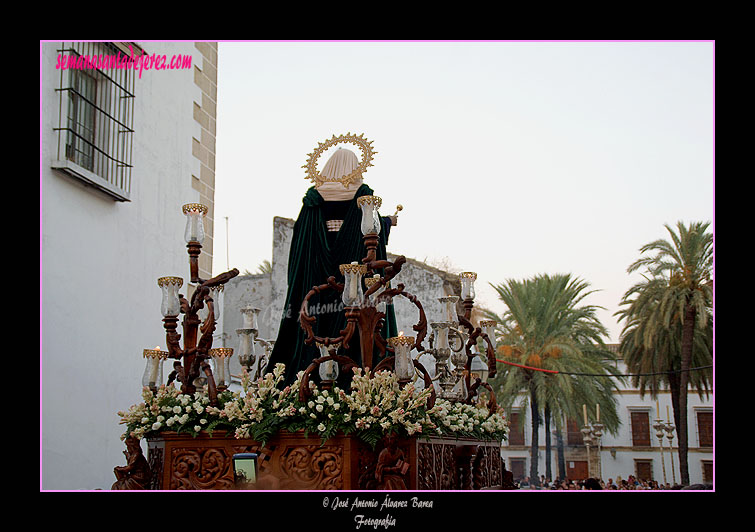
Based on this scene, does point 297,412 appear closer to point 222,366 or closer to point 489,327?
point 222,366

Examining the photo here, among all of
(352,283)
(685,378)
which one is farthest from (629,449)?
(352,283)

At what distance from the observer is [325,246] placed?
28.8ft

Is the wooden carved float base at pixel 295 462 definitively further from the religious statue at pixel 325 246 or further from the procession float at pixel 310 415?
the religious statue at pixel 325 246

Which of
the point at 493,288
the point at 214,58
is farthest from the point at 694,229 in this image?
the point at 214,58

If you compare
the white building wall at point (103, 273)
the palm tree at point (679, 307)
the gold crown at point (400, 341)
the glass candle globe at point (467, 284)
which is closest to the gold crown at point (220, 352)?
the gold crown at point (400, 341)

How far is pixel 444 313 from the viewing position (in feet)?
29.5

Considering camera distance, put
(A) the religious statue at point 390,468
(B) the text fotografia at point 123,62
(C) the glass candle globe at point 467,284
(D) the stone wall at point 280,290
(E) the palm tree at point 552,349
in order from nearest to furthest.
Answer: (A) the religious statue at point 390,468 < (C) the glass candle globe at point 467,284 < (B) the text fotografia at point 123,62 < (D) the stone wall at point 280,290 < (E) the palm tree at point 552,349

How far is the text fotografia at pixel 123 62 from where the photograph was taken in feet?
31.4

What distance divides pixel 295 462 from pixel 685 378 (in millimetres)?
18536

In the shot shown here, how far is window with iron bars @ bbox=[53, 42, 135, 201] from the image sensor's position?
949 centimetres

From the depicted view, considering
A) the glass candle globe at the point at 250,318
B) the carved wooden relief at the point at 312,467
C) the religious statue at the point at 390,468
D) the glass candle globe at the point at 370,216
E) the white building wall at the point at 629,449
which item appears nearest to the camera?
the religious statue at the point at 390,468
